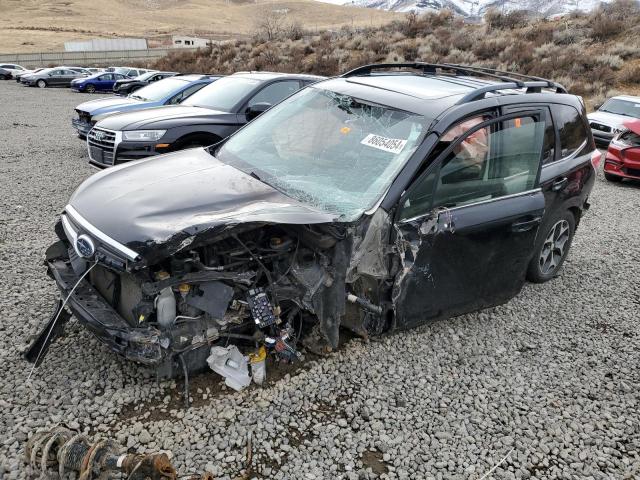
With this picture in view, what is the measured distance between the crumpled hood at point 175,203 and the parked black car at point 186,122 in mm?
3037

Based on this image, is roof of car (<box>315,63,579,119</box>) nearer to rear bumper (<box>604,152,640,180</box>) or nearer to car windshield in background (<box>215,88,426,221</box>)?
car windshield in background (<box>215,88,426,221</box>)

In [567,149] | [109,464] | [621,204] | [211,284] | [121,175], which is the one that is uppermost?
[567,149]

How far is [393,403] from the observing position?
3.25m

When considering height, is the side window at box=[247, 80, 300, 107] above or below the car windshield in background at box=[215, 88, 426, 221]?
below

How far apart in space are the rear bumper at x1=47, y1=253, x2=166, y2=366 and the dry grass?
52160 mm

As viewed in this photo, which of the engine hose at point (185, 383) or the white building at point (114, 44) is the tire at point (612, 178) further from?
the white building at point (114, 44)

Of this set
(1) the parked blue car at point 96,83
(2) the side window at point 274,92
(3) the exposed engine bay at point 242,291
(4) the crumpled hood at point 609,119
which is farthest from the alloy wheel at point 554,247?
(1) the parked blue car at point 96,83

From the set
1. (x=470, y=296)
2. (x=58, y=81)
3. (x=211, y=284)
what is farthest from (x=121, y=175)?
(x=58, y=81)

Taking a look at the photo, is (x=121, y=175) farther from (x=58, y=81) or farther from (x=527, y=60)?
(x=58, y=81)

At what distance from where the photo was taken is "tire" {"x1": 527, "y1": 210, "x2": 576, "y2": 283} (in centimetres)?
471

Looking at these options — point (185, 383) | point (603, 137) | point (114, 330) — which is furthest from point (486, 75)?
point (603, 137)

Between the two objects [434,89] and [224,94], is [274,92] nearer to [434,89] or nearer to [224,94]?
[224,94]

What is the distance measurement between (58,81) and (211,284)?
32813 millimetres

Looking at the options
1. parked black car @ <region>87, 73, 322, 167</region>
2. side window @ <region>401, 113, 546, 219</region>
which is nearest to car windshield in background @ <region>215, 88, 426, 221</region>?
side window @ <region>401, 113, 546, 219</region>
